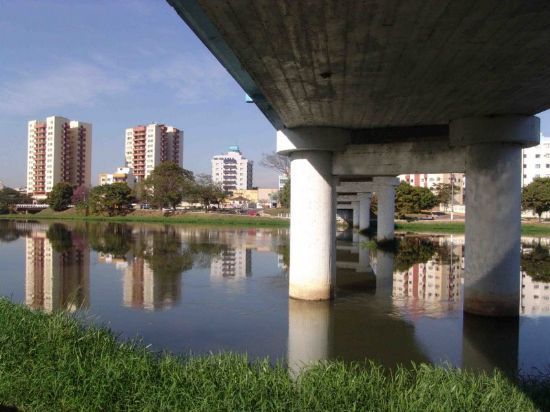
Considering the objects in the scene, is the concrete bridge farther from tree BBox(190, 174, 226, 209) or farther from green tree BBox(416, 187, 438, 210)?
tree BBox(190, 174, 226, 209)

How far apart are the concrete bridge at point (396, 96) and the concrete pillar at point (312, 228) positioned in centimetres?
3

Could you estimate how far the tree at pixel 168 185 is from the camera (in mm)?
77875

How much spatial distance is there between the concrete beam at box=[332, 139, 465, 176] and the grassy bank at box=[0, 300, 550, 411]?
27.0 ft

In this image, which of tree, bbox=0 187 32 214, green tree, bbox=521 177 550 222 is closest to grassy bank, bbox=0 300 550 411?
green tree, bbox=521 177 550 222

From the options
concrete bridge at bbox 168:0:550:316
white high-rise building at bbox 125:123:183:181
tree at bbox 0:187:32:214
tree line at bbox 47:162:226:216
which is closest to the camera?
concrete bridge at bbox 168:0:550:316

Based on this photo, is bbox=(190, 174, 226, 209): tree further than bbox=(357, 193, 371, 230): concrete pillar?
Yes

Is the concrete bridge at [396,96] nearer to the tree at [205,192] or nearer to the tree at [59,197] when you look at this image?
the tree at [205,192]

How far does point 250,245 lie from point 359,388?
27.0 m

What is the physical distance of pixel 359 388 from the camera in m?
5.86

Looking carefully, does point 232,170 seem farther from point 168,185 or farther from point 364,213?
point 364,213

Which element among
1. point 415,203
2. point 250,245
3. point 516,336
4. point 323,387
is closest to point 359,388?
point 323,387

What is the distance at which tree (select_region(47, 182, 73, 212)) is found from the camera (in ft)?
282

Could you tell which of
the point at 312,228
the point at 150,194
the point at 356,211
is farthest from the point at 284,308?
the point at 150,194

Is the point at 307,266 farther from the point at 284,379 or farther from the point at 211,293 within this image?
the point at 284,379
